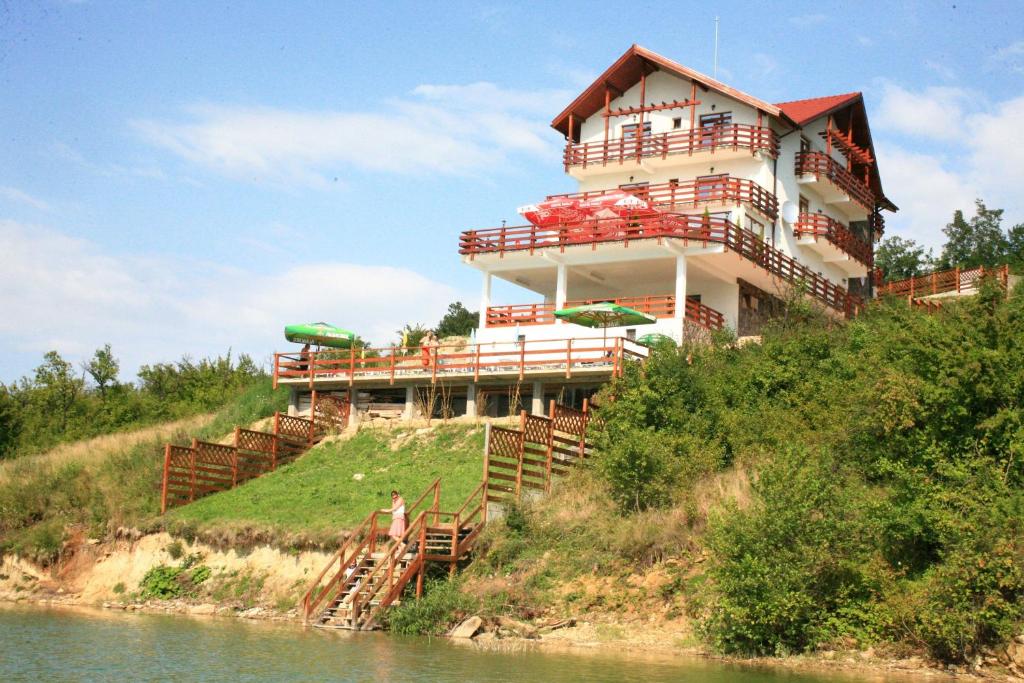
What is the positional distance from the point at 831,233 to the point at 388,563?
94.5ft

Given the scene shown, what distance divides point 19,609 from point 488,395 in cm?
1427

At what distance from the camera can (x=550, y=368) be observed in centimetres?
3719

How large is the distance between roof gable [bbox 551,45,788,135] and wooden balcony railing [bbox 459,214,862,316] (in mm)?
4714

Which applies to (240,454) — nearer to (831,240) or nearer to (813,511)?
(813,511)

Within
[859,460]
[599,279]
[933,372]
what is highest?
[599,279]

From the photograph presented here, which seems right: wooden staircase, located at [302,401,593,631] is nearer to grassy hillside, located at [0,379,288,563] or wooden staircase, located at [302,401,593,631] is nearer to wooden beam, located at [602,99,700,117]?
grassy hillside, located at [0,379,288,563]

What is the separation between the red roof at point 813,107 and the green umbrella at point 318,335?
1839 cm

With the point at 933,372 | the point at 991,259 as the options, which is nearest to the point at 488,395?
the point at 933,372

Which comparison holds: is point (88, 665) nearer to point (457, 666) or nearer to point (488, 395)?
point (457, 666)

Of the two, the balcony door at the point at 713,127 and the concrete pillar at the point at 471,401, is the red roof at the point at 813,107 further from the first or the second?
the concrete pillar at the point at 471,401

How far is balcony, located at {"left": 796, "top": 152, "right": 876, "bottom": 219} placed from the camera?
165ft

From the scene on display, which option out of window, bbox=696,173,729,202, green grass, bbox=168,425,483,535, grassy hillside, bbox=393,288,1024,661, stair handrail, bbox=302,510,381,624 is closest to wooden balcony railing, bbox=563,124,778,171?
window, bbox=696,173,729,202

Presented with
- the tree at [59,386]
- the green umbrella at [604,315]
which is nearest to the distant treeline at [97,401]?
the tree at [59,386]

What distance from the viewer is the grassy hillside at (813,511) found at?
868 inches
